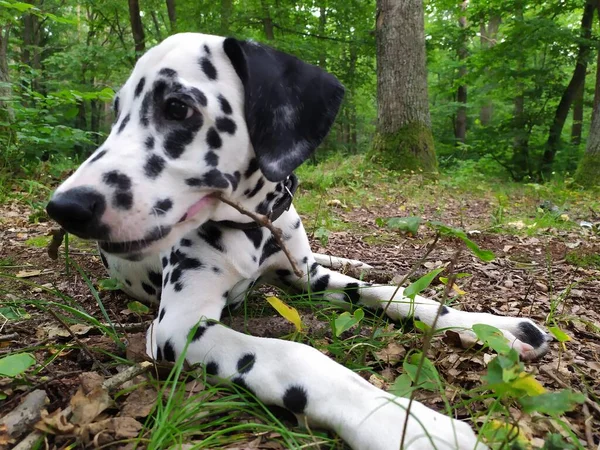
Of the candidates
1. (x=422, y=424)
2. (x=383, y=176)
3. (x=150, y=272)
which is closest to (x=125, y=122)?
(x=150, y=272)

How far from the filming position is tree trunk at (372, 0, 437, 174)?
8570 millimetres

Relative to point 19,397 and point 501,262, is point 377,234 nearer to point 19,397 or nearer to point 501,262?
point 501,262

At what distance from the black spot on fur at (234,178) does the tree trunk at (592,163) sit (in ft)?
30.4

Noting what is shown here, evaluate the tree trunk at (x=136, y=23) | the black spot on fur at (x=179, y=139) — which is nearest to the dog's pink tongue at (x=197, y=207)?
the black spot on fur at (x=179, y=139)

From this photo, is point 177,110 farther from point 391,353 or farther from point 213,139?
point 391,353

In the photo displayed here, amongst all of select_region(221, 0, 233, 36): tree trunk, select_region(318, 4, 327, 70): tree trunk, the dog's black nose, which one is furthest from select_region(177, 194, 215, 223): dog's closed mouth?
select_region(318, 4, 327, 70): tree trunk

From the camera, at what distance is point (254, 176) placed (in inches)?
90.4

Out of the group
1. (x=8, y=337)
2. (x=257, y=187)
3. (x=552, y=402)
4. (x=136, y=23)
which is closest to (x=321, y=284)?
(x=257, y=187)

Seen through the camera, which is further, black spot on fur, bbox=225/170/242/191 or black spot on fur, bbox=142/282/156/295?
black spot on fur, bbox=142/282/156/295

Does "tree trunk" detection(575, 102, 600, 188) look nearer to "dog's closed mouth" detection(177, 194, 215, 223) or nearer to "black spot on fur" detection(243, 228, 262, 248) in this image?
"black spot on fur" detection(243, 228, 262, 248)

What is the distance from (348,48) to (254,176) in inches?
594

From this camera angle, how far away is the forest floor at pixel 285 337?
1.42 metres

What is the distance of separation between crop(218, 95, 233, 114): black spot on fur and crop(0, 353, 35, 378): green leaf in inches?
49.6

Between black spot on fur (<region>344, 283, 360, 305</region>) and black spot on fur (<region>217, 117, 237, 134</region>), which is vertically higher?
black spot on fur (<region>217, 117, 237, 134</region>)
